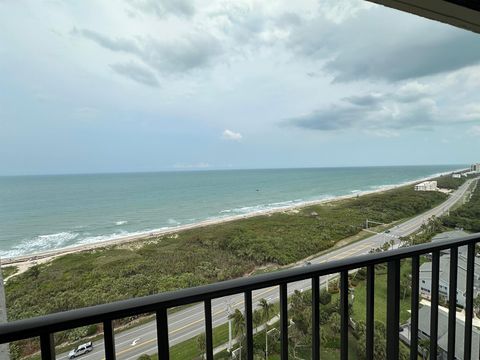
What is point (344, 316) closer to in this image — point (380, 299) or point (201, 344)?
point (380, 299)

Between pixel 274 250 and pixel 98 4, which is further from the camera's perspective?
pixel 274 250

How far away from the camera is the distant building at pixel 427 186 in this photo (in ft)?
6.89

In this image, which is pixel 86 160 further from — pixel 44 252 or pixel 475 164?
pixel 475 164

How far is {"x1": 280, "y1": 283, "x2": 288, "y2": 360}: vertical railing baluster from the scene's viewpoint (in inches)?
35.7

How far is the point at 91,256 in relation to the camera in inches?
48.2

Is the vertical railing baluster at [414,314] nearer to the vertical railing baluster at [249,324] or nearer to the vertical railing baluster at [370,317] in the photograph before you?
the vertical railing baluster at [370,317]

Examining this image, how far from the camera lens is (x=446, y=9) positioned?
129 cm

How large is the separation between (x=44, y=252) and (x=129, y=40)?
1213 mm

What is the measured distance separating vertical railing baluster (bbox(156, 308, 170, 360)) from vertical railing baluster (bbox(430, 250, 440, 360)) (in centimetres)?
121

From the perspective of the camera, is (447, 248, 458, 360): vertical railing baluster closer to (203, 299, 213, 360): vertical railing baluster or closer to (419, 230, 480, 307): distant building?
(419, 230, 480, 307): distant building

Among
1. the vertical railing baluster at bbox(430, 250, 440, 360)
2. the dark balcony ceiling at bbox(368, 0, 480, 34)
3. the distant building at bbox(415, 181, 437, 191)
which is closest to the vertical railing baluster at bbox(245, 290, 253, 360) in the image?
the vertical railing baluster at bbox(430, 250, 440, 360)

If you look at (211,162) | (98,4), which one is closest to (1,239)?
(98,4)

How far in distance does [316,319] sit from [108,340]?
0.71 metres

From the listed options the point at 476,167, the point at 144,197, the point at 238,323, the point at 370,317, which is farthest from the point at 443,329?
the point at 144,197
